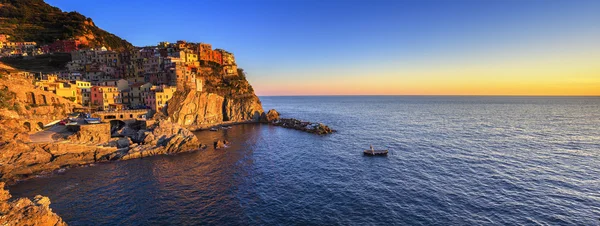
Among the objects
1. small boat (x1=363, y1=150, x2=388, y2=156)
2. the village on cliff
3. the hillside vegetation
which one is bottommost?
small boat (x1=363, y1=150, x2=388, y2=156)

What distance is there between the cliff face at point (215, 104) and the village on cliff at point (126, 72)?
3499 mm

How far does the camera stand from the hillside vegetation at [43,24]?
11812cm

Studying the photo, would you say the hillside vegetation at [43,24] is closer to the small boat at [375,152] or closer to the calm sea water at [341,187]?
the calm sea water at [341,187]

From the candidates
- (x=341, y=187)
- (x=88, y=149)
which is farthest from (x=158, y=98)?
(x=341, y=187)

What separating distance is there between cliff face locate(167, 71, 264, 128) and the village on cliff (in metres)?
3.50

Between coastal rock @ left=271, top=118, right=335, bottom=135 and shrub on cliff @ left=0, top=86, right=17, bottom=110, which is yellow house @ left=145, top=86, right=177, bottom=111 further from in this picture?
coastal rock @ left=271, top=118, right=335, bottom=135

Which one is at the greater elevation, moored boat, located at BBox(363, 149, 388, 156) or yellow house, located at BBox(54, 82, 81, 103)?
yellow house, located at BBox(54, 82, 81, 103)

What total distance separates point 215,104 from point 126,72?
35.8 meters

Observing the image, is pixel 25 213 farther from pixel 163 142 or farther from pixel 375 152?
pixel 375 152

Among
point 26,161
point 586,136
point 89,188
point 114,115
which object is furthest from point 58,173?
point 586,136

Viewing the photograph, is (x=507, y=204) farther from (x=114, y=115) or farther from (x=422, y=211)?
(x=114, y=115)

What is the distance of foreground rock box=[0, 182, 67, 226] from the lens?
57.8 feet

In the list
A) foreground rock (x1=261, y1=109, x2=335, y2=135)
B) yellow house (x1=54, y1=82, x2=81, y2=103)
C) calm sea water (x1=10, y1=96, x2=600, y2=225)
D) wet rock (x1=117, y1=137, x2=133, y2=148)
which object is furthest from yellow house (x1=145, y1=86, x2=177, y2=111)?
foreground rock (x1=261, y1=109, x2=335, y2=135)

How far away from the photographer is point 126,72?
98438 millimetres
